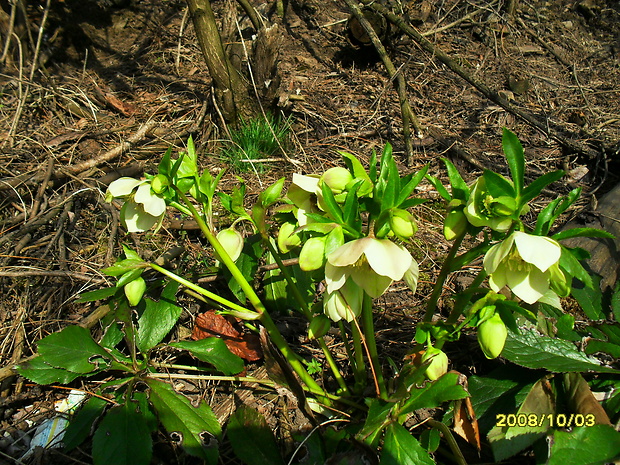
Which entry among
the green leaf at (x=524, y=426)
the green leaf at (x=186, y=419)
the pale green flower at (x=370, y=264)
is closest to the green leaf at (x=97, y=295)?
the green leaf at (x=186, y=419)

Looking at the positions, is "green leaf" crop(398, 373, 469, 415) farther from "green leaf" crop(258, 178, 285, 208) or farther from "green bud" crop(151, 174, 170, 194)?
"green bud" crop(151, 174, 170, 194)

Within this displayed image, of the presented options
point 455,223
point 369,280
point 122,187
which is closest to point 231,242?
point 122,187

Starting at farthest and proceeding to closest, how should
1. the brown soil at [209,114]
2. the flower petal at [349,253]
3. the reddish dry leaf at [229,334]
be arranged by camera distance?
the brown soil at [209,114] < the reddish dry leaf at [229,334] < the flower petal at [349,253]

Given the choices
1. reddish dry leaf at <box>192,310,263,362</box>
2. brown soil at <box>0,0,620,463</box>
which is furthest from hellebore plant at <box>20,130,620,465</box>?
brown soil at <box>0,0,620,463</box>

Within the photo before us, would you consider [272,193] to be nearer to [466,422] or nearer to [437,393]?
[437,393]

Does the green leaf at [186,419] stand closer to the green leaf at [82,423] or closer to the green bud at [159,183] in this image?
the green leaf at [82,423]

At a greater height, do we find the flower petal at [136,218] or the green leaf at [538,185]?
the green leaf at [538,185]
